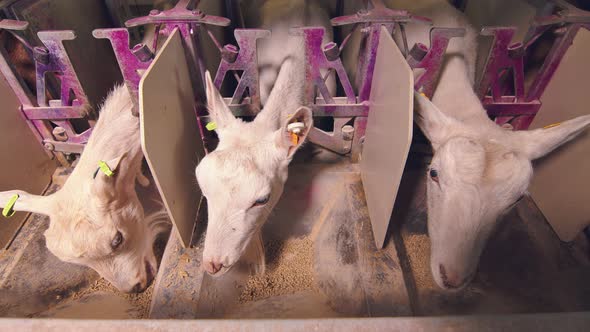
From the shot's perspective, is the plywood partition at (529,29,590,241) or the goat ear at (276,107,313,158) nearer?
the goat ear at (276,107,313,158)

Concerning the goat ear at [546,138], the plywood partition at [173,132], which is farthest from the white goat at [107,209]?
the goat ear at [546,138]

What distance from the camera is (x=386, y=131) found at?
1.95 m

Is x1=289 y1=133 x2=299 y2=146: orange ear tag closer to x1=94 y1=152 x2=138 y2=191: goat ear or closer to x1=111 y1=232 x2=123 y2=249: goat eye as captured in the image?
x1=94 y1=152 x2=138 y2=191: goat ear

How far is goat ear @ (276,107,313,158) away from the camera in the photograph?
189 cm

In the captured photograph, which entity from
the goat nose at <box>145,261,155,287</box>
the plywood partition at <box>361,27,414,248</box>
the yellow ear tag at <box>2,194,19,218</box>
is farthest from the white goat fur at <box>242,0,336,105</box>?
the yellow ear tag at <box>2,194,19,218</box>

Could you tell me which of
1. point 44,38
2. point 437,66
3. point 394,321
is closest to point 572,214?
point 437,66

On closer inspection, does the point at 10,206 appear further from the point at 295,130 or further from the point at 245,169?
the point at 295,130

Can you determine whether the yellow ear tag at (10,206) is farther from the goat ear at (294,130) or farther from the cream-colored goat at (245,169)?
the goat ear at (294,130)

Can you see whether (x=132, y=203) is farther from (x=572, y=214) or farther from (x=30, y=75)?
(x=572, y=214)

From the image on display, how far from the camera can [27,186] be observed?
9.30ft

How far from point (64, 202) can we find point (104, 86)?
1488 mm

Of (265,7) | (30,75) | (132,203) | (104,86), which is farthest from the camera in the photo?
(265,7)

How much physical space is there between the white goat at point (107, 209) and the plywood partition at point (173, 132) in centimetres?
36

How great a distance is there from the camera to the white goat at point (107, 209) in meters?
2.07
